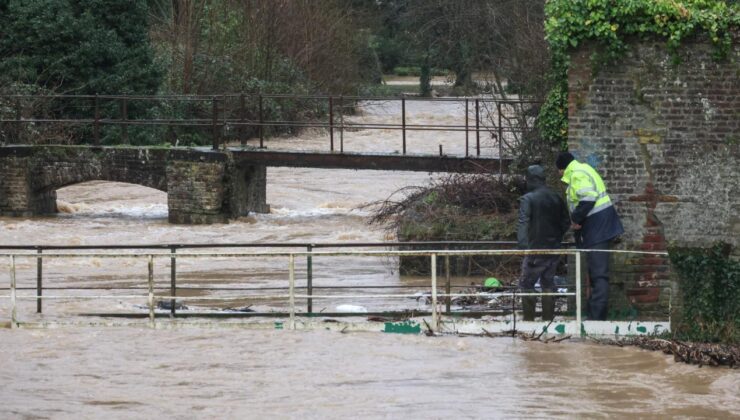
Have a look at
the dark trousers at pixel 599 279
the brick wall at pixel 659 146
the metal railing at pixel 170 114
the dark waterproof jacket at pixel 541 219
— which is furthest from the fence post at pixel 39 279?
the metal railing at pixel 170 114

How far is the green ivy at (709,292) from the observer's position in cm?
1308

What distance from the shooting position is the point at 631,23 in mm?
13914

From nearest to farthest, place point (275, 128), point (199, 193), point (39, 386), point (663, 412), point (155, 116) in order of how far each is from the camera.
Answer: point (663, 412) < point (39, 386) < point (199, 193) < point (155, 116) < point (275, 128)

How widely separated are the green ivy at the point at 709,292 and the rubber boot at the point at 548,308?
1.37 m

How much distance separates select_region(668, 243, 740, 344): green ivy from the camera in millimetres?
13078

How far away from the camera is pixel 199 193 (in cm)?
2772

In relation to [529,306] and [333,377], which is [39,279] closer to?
[333,377]

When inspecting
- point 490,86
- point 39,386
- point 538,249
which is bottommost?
point 39,386

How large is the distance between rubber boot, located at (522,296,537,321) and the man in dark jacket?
0.07 meters

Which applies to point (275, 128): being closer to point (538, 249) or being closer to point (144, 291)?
point (144, 291)

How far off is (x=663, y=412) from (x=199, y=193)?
17.0m

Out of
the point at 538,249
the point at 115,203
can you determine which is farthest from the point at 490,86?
the point at 538,249

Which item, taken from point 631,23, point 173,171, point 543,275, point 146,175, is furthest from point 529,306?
point 146,175

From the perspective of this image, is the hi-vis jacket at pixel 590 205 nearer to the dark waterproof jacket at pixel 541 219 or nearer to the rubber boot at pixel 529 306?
the dark waterproof jacket at pixel 541 219
